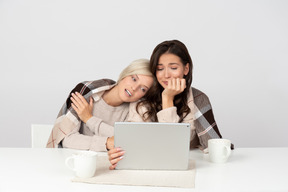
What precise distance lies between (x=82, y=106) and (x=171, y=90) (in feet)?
1.69

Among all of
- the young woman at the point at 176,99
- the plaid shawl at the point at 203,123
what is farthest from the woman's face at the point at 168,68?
the plaid shawl at the point at 203,123

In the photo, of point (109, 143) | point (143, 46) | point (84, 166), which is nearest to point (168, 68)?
point (109, 143)

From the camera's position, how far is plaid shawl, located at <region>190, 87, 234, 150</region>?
2.34 m

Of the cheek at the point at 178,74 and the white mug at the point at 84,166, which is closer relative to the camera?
the white mug at the point at 84,166

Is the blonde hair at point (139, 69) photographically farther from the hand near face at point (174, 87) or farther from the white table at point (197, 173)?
the white table at point (197, 173)

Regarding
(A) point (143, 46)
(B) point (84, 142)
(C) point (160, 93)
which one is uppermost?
(A) point (143, 46)

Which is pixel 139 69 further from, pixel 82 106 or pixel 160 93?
pixel 82 106

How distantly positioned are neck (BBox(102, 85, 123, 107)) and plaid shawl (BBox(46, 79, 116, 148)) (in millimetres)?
37

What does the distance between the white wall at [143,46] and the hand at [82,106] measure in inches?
65.0

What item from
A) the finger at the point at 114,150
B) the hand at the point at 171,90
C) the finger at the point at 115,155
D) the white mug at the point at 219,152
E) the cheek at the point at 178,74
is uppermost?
the cheek at the point at 178,74

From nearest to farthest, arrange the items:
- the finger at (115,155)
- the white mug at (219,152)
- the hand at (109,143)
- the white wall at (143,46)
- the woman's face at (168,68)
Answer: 1. the finger at (115,155)
2. the white mug at (219,152)
3. the hand at (109,143)
4. the woman's face at (168,68)
5. the white wall at (143,46)

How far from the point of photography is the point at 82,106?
8.03ft

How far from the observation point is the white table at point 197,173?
5.05 feet

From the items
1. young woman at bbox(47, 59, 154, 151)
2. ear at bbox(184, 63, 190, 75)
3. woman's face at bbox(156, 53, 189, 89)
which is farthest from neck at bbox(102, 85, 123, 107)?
ear at bbox(184, 63, 190, 75)
